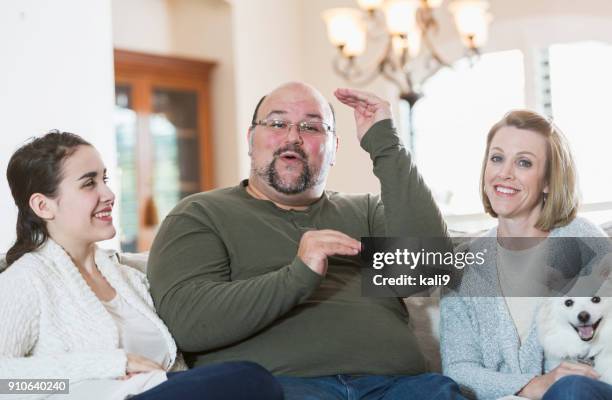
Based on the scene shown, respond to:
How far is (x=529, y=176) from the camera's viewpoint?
1.65 metres

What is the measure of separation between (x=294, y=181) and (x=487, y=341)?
620 millimetres

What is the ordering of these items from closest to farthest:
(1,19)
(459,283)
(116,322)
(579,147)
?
(116,322) < (459,283) < (1,19) < (579,147)

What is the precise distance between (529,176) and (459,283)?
28 centimetres

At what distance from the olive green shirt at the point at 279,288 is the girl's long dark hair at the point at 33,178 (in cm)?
28

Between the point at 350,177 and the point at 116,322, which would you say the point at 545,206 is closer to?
the point at 116,322

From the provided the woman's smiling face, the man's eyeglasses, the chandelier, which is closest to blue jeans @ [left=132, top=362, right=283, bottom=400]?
the woman's smiling face

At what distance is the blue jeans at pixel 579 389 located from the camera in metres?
1.32

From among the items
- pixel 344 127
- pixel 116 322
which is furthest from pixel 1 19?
pixel 344 127

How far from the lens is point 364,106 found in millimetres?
1871

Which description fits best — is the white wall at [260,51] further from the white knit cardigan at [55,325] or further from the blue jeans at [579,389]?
the blue jeans at [579,389]

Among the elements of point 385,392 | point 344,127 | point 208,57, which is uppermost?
point 208,57

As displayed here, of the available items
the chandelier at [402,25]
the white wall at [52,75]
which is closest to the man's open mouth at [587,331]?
the white wall at [52,75]

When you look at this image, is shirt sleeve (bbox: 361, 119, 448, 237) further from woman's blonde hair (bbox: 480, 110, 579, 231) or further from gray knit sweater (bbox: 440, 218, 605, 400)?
woman's blonde hair (bbox: 480, 110, 579, 231)

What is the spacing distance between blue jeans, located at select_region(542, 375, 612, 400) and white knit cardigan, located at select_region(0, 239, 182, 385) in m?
0.78
